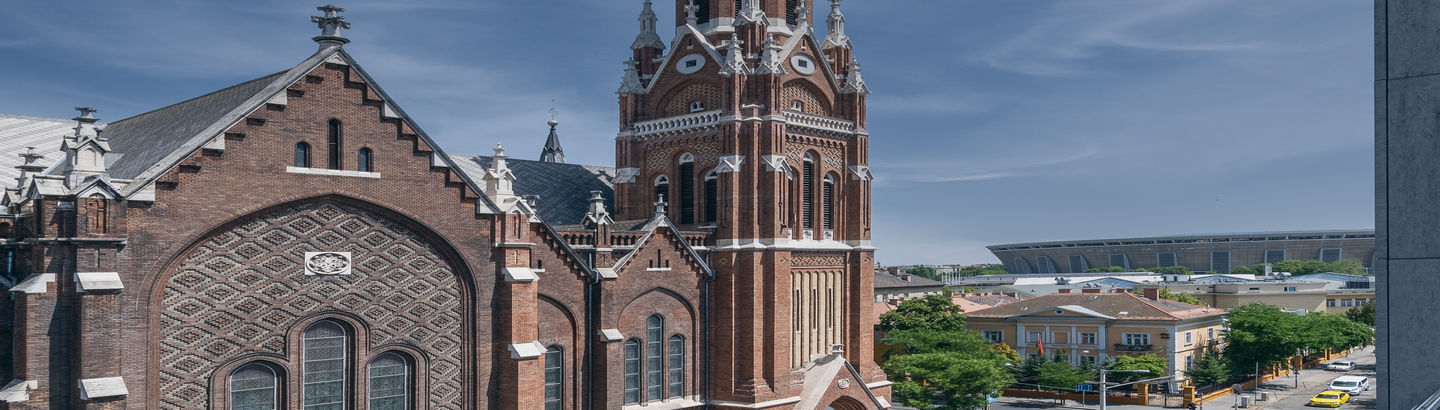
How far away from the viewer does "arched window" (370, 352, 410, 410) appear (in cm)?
3525

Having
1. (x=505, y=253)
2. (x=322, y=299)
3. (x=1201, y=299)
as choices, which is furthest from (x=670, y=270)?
(x=1201, y=299)

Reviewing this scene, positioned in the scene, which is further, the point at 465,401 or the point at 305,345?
the point at 465,401

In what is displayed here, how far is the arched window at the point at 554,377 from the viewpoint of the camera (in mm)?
42562

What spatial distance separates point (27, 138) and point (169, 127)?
4990 mm

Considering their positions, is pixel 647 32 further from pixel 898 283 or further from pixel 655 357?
pixel 898 283

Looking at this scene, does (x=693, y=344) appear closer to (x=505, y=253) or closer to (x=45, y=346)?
(x=505, y=253)

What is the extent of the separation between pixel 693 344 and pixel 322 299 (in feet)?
61.4

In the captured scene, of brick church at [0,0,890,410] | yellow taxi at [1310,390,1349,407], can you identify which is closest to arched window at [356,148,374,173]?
brick church at [0,0,890,410]

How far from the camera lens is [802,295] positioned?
5238 cm

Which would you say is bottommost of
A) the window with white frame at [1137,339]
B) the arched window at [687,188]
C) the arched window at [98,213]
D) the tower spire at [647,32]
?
the window with white frame at [1137,339]

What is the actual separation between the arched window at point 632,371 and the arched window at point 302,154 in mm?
16420

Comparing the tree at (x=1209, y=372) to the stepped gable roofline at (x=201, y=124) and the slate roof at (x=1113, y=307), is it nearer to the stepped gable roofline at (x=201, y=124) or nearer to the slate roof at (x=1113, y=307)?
the slate roof at (x=1113, y=307)

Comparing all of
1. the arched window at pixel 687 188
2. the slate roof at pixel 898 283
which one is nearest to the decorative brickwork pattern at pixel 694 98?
the arched window at pixel 687 188

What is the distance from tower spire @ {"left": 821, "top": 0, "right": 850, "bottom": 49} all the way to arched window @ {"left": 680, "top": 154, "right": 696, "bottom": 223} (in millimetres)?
9152
